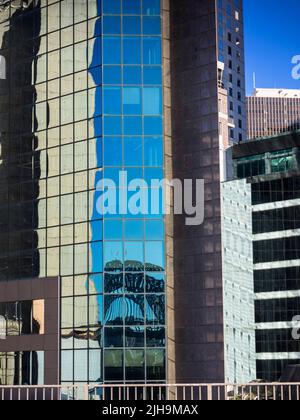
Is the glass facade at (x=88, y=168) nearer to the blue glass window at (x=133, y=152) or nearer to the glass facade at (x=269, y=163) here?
the blue glass window at (x=133, y=152)

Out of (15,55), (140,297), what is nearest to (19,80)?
(15,55)

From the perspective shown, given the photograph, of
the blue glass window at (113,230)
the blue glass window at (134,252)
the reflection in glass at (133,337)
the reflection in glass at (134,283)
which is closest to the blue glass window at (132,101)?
the blue glass window at (113,230)

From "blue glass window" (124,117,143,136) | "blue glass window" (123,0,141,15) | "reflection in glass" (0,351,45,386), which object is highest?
"blue glass window" (123,0,141,15)

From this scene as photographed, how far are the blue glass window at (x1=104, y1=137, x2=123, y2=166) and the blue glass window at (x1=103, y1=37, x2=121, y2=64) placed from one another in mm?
5630

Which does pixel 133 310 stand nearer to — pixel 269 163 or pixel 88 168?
pixel 88 168

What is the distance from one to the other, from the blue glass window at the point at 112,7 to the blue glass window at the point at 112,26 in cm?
61

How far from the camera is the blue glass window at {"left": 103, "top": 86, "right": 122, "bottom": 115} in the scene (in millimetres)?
56875

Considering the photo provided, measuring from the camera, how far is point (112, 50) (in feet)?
188

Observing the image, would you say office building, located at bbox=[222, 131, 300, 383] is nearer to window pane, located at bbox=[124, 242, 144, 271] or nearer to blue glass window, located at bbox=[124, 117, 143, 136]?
window pane, located at bbox=[124, 242, 144, 271]

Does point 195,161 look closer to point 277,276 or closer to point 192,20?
point 192,20

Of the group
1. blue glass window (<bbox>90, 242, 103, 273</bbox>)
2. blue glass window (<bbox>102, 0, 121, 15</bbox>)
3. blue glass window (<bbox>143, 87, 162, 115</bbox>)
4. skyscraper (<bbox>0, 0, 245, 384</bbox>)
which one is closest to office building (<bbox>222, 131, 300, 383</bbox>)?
skyscraper (<bbox>0, 0, 245, 384</bbox>)

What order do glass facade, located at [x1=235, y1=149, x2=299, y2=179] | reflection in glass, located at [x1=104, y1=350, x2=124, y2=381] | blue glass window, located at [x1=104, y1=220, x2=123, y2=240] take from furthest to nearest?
glass facade, located at [x1=235, y1=149, x2=299, y2=179]
blue glass window, located at [x1=104, y1=220, x2=123, y2=240]
reflection in glass, located at [x1=104, y1=350, x2=124, y2=381]

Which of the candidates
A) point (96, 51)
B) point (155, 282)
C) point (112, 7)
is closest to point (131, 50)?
point (96, 51)

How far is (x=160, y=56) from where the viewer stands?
5800 centimetres
